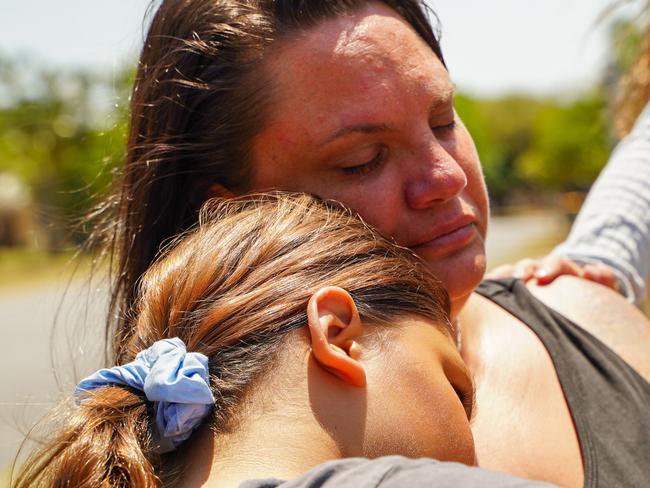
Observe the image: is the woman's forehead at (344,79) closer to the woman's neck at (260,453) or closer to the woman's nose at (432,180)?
the woman's nose at (432,180)

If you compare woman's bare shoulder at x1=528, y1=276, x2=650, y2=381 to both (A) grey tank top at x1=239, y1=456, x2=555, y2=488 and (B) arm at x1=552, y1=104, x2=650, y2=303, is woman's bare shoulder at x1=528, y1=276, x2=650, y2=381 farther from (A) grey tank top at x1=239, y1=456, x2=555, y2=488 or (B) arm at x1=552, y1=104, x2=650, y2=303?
(A) grey tank top at x1=239, y1=456, x2=555, y2=488

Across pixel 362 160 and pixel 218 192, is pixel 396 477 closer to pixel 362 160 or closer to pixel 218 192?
pixel 362 160

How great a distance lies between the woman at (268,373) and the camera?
1312mm

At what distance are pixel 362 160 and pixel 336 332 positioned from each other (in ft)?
1.59

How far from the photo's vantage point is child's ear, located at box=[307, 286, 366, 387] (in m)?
1.36

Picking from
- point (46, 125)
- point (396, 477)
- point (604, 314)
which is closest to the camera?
point (396, 477)

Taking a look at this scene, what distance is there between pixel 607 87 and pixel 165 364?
559 cm

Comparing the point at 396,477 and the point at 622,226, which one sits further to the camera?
the point at 622,226

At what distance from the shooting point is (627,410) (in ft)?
6.29

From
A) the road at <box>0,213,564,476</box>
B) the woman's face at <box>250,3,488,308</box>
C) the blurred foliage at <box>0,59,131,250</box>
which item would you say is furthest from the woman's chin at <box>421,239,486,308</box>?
the blurred foliage at <box>0,59,131,250</box>

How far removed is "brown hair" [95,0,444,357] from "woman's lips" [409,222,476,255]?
445 mm

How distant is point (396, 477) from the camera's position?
1.10 meters

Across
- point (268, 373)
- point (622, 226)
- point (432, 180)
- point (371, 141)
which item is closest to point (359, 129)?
point (371, 141)

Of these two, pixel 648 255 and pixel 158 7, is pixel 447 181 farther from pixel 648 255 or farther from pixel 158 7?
pixel 648 255
